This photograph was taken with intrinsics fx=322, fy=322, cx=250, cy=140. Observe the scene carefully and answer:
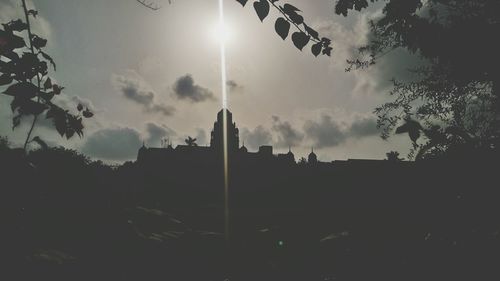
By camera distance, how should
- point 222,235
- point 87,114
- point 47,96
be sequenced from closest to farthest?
point 222,235 → point 47,96 → point 87,114

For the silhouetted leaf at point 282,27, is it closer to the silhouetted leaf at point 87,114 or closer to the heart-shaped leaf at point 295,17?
the heart-shaped leaf at point 295,17

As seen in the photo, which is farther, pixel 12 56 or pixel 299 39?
pixel 299 39

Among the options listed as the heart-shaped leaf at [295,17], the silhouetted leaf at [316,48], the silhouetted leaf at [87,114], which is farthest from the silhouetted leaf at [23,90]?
the silhouetted leaf at [316,48]

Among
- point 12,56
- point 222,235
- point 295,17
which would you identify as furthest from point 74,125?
point 295,17

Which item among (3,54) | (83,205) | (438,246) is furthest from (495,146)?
(3,54)

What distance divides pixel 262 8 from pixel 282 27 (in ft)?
0.50

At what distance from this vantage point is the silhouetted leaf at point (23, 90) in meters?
1.61

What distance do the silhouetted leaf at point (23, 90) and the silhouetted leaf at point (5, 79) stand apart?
8 cm

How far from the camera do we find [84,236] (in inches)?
45.1

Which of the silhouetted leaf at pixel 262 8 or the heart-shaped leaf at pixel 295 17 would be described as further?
the heart-shaped leaf at pixel 295 17

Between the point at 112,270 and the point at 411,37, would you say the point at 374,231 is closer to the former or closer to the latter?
the point at 112,270

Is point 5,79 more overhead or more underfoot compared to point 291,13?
more underfoot

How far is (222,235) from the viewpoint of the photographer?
1.30m

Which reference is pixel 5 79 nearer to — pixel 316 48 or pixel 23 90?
pixel 23 90
